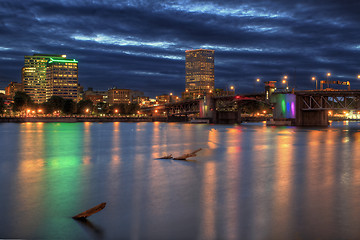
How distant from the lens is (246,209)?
41.0 feet

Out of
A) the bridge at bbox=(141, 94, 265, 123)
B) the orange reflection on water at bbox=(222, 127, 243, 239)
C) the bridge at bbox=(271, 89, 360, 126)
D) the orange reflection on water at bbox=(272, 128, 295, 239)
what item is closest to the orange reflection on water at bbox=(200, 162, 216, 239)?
the orange reflection on water at bbox=(222, 127, 243, 239)

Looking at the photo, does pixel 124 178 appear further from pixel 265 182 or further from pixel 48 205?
pixel 265 182

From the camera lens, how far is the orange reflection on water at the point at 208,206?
401 inches

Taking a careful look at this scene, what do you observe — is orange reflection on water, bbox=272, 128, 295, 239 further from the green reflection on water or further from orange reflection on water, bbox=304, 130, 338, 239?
the green reflection on water

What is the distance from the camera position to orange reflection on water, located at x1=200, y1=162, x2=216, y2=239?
10173mm

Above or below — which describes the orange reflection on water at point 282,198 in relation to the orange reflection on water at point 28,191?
below

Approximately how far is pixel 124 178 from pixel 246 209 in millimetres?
8731

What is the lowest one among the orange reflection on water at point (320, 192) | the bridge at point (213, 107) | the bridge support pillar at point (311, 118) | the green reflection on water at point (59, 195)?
the orange reflection on water at point (320, 192)

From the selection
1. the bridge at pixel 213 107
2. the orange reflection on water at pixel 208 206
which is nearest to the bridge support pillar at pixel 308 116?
the bridge at pixel 213 107

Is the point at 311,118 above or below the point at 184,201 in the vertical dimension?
above

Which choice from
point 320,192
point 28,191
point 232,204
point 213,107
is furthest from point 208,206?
point 213,107

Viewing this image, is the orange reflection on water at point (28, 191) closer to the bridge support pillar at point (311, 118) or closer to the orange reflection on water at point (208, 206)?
the orange reflection on water at point (208, 206)

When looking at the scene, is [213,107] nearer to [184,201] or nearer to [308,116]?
[308,116]

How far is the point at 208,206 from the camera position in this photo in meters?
12.9
